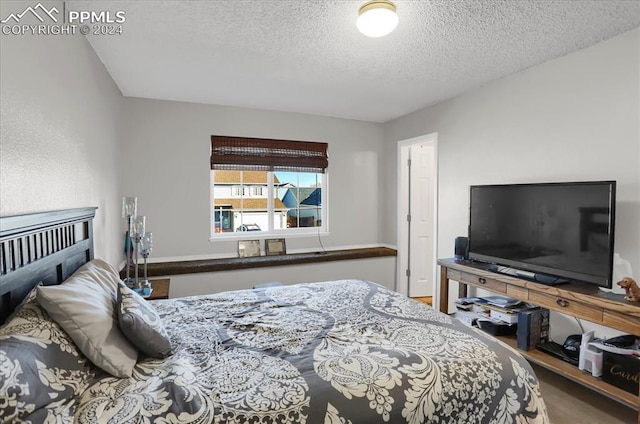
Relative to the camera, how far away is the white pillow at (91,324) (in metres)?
1.21

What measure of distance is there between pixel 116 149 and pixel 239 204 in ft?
4.85

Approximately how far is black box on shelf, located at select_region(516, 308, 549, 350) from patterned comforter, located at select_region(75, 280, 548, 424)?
109cm

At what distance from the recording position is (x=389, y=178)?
484 cm

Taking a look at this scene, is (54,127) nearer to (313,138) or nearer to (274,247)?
(274,247)

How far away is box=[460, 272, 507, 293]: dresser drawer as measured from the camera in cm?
→ 274

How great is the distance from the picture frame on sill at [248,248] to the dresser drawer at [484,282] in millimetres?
2367

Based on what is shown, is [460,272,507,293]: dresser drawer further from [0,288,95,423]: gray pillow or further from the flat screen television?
[0,288,95,423]: gray pillow

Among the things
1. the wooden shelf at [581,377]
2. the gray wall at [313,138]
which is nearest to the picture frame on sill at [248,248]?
the gray wall at [313,138]

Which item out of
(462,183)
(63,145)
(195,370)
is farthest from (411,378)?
(462,183)

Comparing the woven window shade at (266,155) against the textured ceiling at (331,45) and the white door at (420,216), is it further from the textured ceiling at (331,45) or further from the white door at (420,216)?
the white door at (420,216)

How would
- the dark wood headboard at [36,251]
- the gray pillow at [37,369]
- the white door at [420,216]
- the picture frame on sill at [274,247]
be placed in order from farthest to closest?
the white door at [420,216] < the picture frame on sill at [274,247] < the dark wood headboard at [36,251] < the gray pillow at [37,369]

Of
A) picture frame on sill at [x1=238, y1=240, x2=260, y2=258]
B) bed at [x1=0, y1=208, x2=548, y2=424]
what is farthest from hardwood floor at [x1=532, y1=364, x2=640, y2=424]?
picture frame on sill at [x1=238, y1=240, x2=260, y2=258]

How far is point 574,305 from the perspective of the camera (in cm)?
223

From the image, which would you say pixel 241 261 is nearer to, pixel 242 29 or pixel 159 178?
pixel 159 178
